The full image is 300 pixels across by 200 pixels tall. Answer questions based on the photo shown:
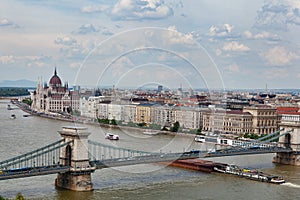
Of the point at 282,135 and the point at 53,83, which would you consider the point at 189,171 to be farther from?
the point at 53,83

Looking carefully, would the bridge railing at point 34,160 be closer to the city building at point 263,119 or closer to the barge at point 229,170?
the barge at point 229,170

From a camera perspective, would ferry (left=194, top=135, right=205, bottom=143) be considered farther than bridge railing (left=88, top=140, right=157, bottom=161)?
Yes

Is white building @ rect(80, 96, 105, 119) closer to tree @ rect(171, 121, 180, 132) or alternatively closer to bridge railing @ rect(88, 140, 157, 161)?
tree @ rect(171, 121, 180, 132)

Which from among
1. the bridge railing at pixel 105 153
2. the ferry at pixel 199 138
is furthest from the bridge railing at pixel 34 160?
the ferry at pixel 199 138

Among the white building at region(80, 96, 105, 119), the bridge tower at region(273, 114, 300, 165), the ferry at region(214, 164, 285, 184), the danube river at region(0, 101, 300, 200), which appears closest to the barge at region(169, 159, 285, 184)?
the ferry at region(214, 164, 285, 184)

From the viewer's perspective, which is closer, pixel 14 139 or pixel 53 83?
pixel 14 139

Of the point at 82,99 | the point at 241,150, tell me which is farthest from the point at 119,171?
the point at 82,99
